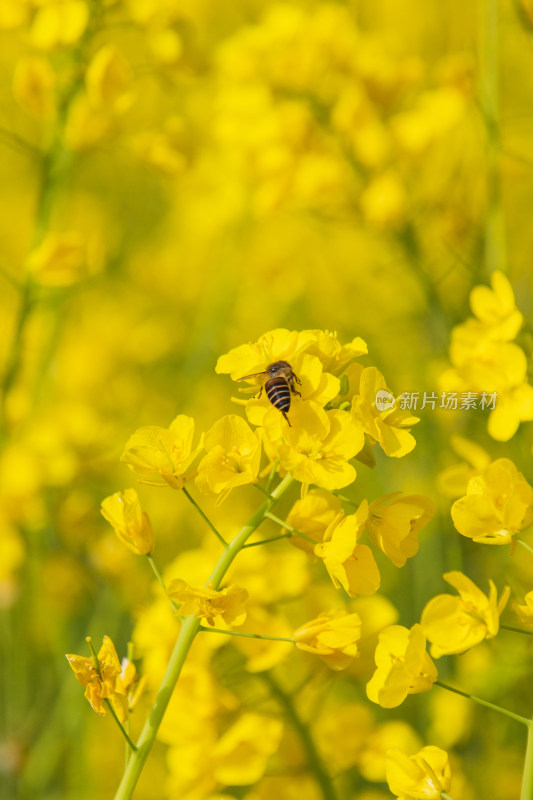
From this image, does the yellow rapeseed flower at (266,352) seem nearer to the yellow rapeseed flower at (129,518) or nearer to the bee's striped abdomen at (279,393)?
A: the bee's striped abdomen at (279,393)

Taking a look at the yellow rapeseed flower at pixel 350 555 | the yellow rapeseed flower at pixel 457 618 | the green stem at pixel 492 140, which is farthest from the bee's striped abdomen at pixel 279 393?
the green stem at pixel 492 140

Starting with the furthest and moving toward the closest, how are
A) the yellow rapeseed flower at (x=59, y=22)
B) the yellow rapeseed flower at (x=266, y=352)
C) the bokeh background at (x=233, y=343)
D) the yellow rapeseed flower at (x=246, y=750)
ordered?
1. the yellow rapeseed flower at (x=59, y=22)
2. the bokeh background at (x=233, y=343)
3. the yellow rapeseed flower at (x=246, y=750)
4. the yellow rapeseed flower at (x=266, y=352)

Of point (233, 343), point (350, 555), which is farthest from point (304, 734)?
point (233, 343)

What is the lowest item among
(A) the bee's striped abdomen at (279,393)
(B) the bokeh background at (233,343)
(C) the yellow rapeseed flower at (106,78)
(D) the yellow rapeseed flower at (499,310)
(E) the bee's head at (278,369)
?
(B) the bokeh background at (233,343)

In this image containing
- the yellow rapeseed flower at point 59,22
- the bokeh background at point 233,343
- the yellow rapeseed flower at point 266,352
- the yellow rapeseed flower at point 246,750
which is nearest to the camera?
the yellow rapeseed flower at point 266,352

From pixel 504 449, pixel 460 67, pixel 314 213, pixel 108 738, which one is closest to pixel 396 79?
pixel 460 67

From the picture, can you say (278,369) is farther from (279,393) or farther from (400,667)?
(400,667)

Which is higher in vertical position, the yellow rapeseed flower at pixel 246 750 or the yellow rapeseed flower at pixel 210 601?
the yellow rapeseed flower at pixel 210 601
